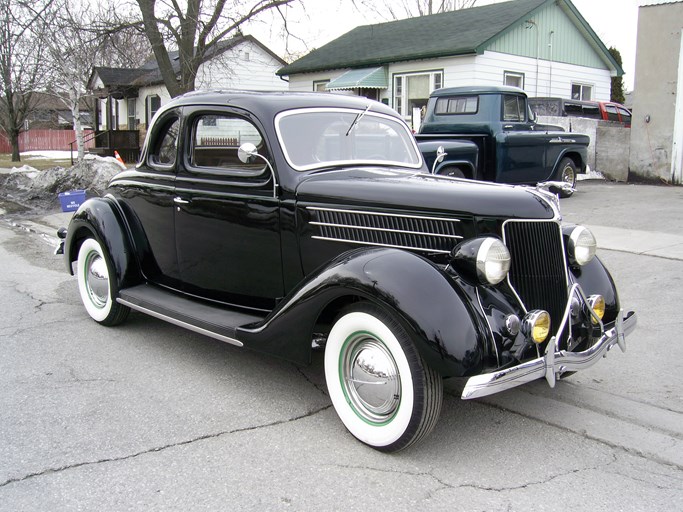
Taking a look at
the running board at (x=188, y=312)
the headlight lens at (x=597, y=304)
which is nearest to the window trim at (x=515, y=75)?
the running board at (x=188, y=312)

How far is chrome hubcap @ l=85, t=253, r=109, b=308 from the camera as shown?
5297mm

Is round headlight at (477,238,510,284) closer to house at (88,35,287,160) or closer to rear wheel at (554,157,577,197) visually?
rear wheel at (554,157,577,197)

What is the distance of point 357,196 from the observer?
3729 mm

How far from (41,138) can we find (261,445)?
46266mm

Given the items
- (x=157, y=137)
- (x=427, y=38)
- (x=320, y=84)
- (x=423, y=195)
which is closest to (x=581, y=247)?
(x=423, y=195)

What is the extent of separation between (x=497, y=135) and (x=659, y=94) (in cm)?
457

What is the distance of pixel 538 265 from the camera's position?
11.4 ft

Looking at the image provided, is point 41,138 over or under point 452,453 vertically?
over

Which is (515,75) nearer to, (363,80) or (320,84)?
(363,80)

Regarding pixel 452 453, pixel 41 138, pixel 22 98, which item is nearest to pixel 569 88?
pixel 452 453

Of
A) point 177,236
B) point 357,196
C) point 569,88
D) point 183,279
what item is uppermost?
point 569,88

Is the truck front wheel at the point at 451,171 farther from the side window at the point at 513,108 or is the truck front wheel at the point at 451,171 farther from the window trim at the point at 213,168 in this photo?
the window trim at the point at 213,168

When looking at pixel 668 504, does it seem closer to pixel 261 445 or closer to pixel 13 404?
pixel 261 445

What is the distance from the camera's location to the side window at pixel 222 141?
14.3 feet
